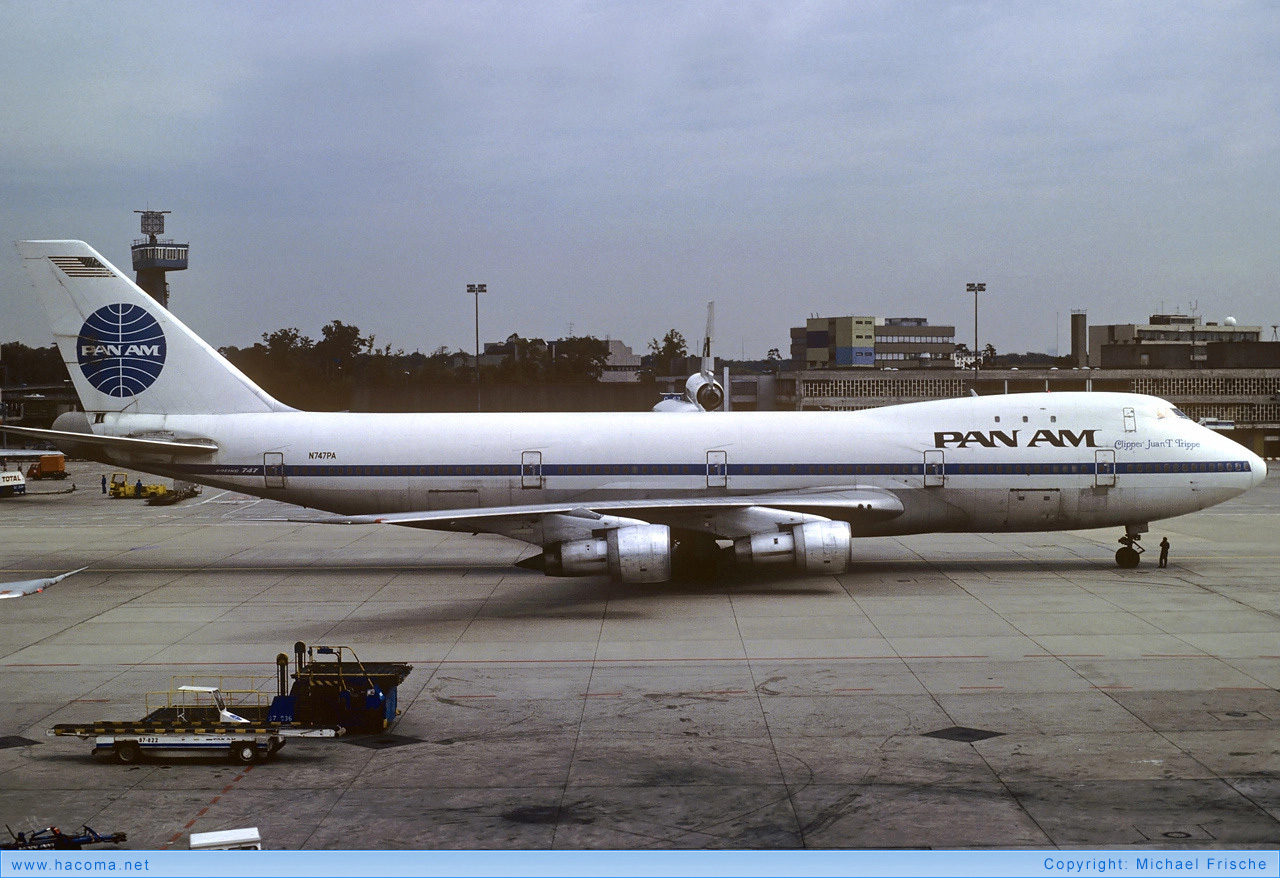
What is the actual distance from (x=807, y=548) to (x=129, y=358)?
21.4m

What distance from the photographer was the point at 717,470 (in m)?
34.0

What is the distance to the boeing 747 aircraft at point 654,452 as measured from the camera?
1319 inches

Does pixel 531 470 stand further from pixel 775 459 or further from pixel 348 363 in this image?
pixel 348 363

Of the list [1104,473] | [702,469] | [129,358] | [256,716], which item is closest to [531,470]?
[702,469]

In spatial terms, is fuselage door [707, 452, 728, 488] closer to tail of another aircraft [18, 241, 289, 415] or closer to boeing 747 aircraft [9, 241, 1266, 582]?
boeing 747 aircraft [9, 241, 1266, 582]

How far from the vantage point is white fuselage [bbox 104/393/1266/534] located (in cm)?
3356

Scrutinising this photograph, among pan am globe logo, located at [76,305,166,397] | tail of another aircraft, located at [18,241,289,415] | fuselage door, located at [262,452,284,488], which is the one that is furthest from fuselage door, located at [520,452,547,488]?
pan am globe logo, located at [76,305,166,397]

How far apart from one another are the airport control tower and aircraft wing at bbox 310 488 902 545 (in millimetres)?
99715

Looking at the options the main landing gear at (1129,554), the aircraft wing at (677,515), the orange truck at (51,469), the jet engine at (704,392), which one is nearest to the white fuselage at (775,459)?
the aircraft wing at (677,515)

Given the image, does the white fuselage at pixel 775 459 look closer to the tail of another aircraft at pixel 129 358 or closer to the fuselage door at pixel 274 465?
the fuselage door at pixel 274 465

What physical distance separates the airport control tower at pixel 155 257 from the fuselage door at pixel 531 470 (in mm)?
96947

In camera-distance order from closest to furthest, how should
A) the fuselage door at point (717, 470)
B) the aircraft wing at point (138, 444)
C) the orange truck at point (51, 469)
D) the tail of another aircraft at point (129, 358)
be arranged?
the fuselage door at point (717, 470), the aircraft wing at point (138, 444), the tail of another aircraft at point (129, 358), the orange truck at point (51, 469)

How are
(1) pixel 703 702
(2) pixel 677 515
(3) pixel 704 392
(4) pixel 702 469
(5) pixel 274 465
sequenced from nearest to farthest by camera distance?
(1) pixel 703 702, (2) pixel 677 515, (4) pixel 702 469, (5) pixel 274 465, (3) pixel 704 392

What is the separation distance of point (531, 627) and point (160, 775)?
1115cm
